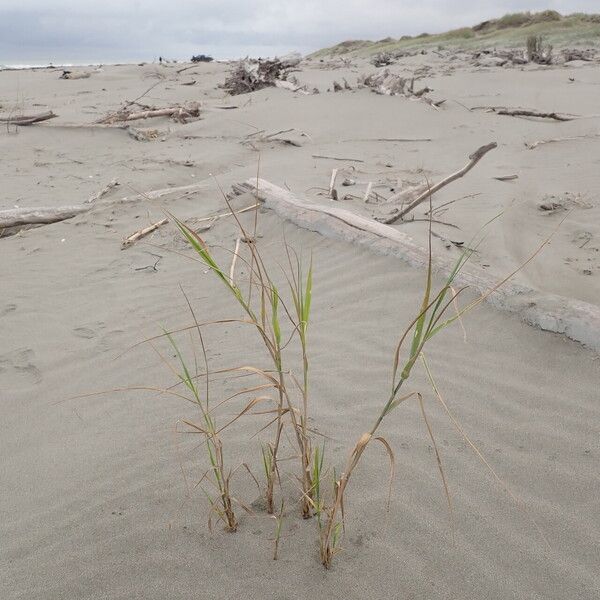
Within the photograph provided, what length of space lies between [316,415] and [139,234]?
2830 mm

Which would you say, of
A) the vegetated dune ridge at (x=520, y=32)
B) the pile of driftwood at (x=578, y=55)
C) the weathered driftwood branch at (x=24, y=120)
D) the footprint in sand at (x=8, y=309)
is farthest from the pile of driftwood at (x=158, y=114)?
the vegetated dune ridge at (x=520, y=32)

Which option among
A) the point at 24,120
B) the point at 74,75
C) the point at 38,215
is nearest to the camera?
the point at 38,215

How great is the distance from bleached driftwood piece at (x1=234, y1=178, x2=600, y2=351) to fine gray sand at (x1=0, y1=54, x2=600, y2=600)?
0.07 metres

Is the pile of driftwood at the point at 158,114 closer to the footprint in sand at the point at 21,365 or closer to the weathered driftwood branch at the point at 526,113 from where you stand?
the weathered driftwood branch at the point at 526,113

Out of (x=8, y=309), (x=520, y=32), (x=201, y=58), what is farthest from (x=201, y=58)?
(x=8, y=309)

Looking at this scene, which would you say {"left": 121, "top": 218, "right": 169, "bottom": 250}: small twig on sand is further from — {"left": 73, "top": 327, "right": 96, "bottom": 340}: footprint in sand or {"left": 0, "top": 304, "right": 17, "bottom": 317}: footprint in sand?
{"left": 73, "top": 327, "right": 96, "bottom": 340}: footprint in sand

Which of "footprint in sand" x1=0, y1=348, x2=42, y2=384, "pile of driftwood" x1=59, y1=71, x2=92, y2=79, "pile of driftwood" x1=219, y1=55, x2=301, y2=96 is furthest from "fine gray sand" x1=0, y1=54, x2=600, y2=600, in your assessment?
"pile of driftwood" x1=59, y1=71, x2=92, y2=79

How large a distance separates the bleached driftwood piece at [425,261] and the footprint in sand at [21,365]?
5.22 feet

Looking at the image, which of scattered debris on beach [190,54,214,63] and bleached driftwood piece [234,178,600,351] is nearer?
bleached driftwood piece [234,178,600,351]

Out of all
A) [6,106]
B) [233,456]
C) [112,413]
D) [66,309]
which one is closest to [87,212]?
[66,309]

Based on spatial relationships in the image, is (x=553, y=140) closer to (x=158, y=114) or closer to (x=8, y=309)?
(x=8, y=309)

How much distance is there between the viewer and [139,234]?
4594 mm

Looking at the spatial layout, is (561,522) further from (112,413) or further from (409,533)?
(112,413)

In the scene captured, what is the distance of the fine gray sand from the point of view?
1.67 metres
